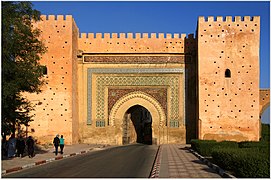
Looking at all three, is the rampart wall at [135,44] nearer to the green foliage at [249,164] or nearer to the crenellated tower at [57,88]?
the crenellated tower at [57,88]

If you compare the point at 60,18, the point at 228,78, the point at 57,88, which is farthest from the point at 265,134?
the point at 60,18

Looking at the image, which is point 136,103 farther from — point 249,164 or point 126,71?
point 249,164

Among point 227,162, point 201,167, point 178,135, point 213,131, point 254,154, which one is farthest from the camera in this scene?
point 178,135

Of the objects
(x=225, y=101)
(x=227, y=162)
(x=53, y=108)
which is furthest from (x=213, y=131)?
(x=227, y=162)

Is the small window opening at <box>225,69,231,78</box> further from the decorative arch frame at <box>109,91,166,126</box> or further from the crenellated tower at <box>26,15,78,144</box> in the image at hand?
the crenellated tower at <box>26,15,78,144</box>

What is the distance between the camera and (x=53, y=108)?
1909cm

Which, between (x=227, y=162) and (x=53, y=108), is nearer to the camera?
(x=227, y=162)

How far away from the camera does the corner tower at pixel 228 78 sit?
62.2 feet

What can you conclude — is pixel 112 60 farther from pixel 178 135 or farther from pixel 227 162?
pixel 227 162

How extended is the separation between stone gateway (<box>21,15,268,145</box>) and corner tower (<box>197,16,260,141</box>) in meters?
0.05

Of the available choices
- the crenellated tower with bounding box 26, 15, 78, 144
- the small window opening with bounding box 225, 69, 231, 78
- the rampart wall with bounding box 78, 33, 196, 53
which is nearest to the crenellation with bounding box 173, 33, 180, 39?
the rampart wall with bounding box 78, 33, 196, 53

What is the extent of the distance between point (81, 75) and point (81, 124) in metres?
2.58

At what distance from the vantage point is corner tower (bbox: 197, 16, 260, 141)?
19.0m

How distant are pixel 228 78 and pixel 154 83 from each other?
3.81 metres
